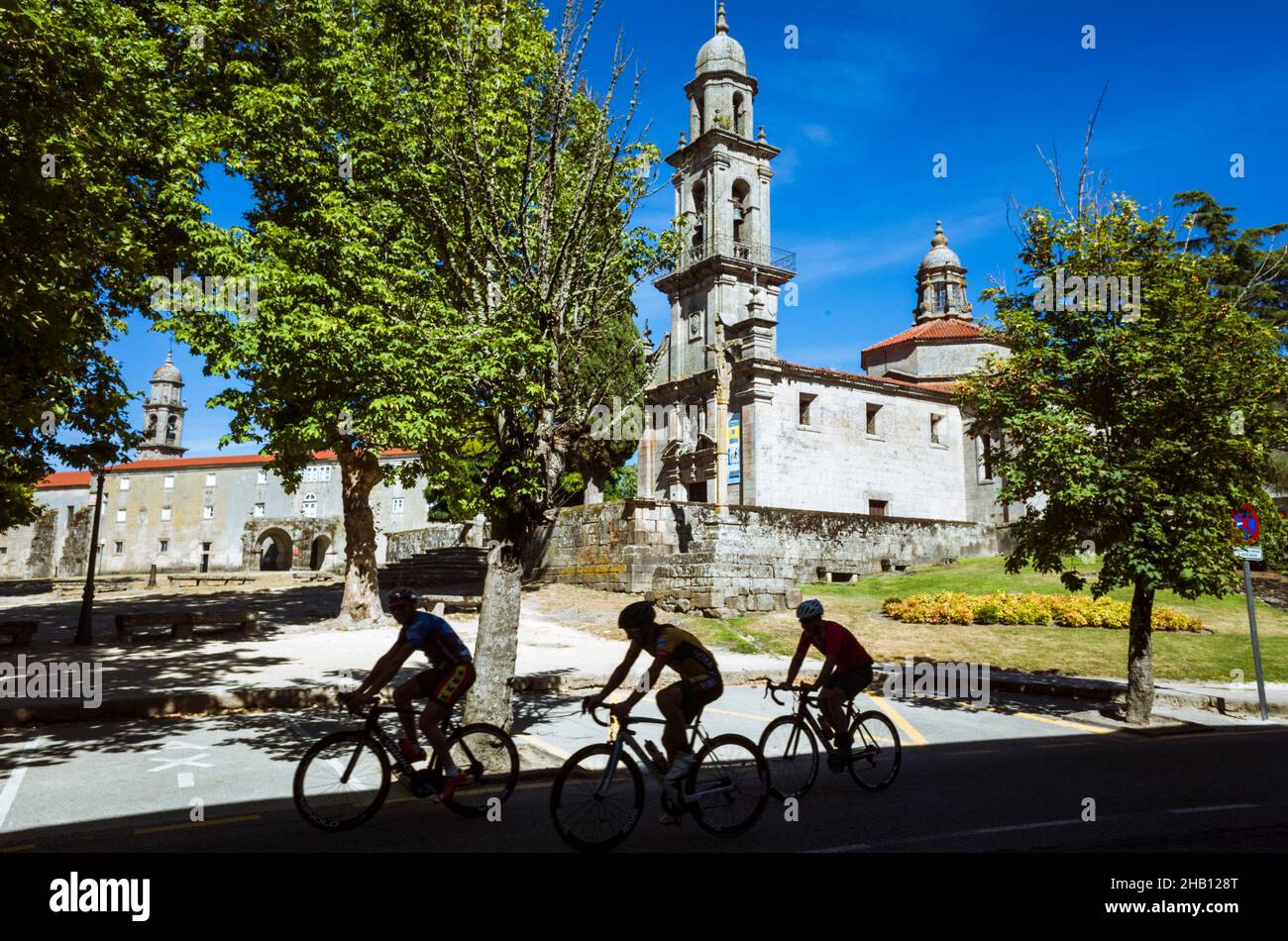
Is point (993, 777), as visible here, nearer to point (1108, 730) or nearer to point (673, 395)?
point (1108, 730)

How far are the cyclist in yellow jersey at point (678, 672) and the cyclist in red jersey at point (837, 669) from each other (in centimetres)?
147

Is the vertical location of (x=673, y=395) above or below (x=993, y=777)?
above

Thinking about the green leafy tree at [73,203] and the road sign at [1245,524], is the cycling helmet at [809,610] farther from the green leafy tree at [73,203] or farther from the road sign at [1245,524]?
the green leafy tree at [73,203]

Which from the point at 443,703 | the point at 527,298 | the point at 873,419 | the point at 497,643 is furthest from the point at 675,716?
the point at 873,419

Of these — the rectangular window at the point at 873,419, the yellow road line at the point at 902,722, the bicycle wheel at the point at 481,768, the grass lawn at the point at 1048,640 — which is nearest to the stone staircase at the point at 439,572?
the grass lawn at the point at 1048,640

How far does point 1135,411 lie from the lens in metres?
11.0

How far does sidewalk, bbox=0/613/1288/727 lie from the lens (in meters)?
10.4

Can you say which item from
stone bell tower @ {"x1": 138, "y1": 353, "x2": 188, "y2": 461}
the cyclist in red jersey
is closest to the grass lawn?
the cyclist in red jersey

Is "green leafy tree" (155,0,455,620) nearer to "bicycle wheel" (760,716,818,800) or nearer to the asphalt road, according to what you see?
the asphalt road

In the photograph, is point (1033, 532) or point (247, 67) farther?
point (247, 67)

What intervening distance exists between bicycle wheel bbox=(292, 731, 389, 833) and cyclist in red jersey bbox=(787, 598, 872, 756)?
12.1 ft

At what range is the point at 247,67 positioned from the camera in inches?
675
